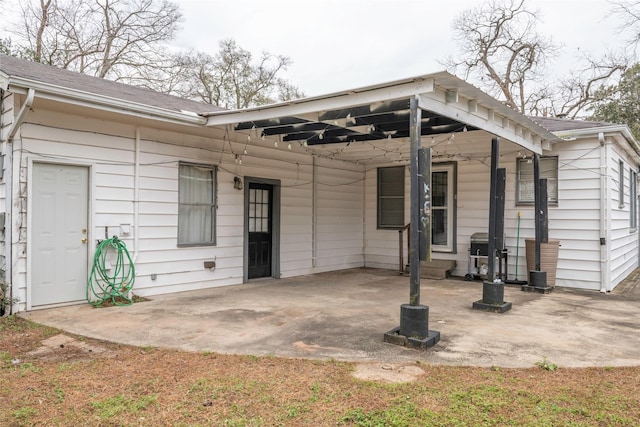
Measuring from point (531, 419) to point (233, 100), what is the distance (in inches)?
664

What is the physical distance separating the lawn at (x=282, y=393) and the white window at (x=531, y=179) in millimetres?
4839

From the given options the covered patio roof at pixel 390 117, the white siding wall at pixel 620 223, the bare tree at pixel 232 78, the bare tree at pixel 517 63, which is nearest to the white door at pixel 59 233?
the covered patio roof at pixel 390 117

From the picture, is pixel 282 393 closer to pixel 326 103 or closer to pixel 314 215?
pixel 326 103

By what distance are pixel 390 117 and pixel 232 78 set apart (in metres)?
13.5

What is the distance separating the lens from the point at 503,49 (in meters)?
19.2

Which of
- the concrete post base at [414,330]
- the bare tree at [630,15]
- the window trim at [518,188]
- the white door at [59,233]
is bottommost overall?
the concrete post base at [414,330]

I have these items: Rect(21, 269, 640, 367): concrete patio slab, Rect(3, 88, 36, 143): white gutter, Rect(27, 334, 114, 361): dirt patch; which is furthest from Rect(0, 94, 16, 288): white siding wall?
Rect(27, 334, 114, 361): dirt patch

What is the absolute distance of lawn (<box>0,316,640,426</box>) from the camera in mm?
2457

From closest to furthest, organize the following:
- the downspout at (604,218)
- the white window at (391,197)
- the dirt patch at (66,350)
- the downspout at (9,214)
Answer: the dirt patch at (66,350) → the downspout at (9,214) → the downspout at (604,218) → the white window at (391,197)

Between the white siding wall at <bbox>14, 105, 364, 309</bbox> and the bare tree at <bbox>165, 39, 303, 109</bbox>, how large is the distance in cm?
966

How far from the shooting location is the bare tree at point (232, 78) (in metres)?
16.6

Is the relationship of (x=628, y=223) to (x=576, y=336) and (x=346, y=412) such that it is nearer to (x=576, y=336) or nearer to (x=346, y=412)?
(x=576, y=336)

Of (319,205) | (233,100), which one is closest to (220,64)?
(233,100)

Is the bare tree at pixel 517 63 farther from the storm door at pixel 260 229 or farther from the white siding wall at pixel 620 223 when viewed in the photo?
the storm door at pixel 260 229
